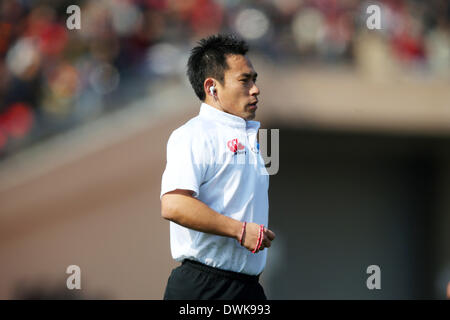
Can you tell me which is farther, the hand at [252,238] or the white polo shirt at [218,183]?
the white polo shirt at [218,183]

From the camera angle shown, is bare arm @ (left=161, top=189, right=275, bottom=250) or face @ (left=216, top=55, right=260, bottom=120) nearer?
bare arm @ (left=161, top=189, right=275, bottom=250)

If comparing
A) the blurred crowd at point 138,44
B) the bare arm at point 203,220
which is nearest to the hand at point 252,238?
the bare arm at point 203,220

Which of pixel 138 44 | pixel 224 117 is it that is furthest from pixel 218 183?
pixel 138 44

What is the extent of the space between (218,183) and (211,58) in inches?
28.8

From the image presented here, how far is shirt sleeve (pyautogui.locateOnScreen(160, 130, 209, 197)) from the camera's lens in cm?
357

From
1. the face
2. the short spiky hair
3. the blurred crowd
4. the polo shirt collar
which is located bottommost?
the polo shirt collar

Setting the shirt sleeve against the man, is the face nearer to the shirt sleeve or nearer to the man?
the man

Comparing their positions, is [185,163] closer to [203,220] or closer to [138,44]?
[203,220]

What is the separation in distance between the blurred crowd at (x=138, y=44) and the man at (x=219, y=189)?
18.7 ft

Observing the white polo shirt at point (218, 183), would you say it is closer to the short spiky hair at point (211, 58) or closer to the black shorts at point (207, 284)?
the black shorts at point (207, 284)

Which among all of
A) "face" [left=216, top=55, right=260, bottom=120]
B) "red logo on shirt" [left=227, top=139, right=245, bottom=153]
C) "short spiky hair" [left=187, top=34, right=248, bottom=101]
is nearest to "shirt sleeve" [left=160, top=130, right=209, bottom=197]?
"red logo on shirt" [left=227, top=139, right=245, bottom=153]

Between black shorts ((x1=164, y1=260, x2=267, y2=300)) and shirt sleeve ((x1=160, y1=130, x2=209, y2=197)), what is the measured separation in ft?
1.43

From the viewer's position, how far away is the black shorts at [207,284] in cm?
376

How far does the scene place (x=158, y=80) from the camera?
31.8 feet
